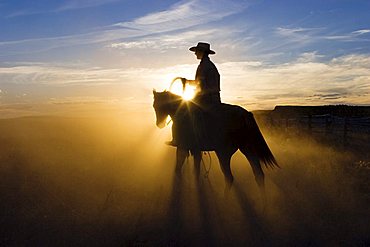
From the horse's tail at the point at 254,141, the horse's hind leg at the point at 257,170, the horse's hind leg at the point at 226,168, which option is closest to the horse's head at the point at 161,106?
the horse's hind leg at the point at 226,168

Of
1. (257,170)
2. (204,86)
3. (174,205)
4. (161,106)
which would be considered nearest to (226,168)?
(257,170)

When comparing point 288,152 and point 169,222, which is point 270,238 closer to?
point 169,222

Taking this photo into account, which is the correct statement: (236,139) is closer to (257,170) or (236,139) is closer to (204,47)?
(257,170)

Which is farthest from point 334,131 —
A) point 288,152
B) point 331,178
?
point 331,178

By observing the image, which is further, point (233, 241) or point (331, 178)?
point (331, 178)

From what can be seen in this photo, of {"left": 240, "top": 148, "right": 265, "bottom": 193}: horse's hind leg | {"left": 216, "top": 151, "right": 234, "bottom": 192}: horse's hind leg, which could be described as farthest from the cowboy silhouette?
{"left": 240, "top": 148, "right": 265, "bottom": 193}: horse's hind leg

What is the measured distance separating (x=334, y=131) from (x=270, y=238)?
60.3ft

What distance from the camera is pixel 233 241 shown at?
6.48 m

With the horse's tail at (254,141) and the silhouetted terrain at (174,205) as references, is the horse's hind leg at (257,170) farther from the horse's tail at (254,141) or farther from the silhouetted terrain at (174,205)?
the silhouetted terrain at (174,205)

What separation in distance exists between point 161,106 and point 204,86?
156 centimetres

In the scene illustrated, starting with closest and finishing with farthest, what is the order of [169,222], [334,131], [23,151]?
1. [169,222]
2. [23,151]
3. [334,131]

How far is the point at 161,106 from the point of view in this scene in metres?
9.79

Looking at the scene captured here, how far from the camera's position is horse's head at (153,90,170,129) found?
9.75 meters

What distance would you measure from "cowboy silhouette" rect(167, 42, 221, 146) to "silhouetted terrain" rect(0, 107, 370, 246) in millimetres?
1909
